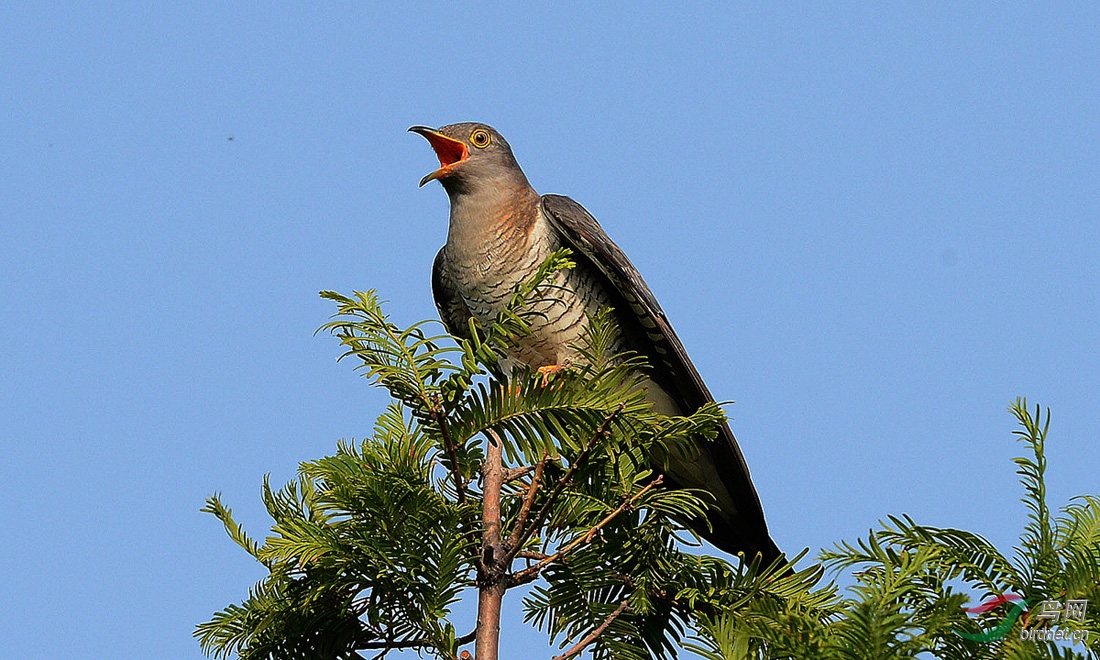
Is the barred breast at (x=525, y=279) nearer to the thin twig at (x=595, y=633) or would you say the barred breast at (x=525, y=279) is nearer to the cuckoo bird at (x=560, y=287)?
the cuckoo bird at (x=560, y=287)

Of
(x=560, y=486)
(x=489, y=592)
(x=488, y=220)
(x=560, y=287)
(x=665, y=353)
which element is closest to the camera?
(x=489, y=592)

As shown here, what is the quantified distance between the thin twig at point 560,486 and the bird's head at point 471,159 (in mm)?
2408

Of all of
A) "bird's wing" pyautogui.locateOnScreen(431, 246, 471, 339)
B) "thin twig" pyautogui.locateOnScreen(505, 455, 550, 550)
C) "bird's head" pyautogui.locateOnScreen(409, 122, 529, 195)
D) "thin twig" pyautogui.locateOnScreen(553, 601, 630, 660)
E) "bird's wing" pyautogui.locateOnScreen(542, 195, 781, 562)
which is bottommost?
"thin twig" pyautogui.locateOnScreen(553, 601, 630, 660)

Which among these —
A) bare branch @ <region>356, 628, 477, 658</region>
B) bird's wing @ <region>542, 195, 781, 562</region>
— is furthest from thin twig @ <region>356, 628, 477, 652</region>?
bird's wing @ <region>542, 195, 781, 562</region>

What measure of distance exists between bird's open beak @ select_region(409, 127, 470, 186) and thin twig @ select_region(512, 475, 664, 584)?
2.39 meters

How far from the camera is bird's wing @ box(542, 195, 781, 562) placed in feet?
13.2

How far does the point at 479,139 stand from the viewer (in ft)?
16.5

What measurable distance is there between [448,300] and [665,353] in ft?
3.57

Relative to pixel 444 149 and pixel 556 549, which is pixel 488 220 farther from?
pixel 556 549

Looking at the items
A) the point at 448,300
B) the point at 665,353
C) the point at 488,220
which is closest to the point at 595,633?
the point at 665,353

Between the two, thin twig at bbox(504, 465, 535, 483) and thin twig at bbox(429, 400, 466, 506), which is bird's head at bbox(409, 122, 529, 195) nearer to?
thin twig at bbox(504, 465, 535, 483)

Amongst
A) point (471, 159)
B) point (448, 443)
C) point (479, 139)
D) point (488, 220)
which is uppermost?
point (479, 139)

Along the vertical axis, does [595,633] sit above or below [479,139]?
below

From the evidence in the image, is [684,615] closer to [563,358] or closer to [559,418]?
[559,418]
